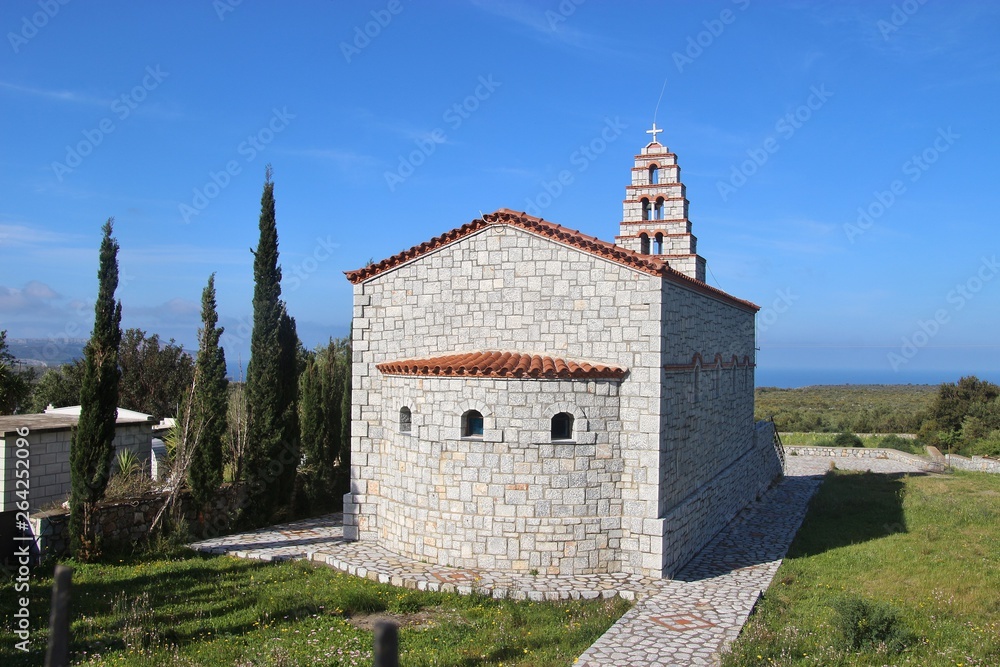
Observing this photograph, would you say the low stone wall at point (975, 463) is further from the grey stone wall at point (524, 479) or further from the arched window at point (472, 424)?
the arched window at point (472, 424)

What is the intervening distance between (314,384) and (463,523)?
292 inches

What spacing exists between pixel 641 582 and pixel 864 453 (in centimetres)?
2346

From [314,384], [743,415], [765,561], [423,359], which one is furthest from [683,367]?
[314,384]

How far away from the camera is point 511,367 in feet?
36.5

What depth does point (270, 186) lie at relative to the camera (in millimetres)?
15805

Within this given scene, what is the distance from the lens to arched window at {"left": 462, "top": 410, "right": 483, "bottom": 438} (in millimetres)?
11461

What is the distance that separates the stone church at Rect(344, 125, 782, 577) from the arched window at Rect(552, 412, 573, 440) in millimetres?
23

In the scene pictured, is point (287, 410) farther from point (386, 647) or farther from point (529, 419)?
point (386, 647)

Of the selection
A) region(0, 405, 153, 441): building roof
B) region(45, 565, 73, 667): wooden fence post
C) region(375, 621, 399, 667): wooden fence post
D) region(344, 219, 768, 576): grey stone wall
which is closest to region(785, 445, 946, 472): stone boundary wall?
region(344, 219, 768, 576): grey stone wall

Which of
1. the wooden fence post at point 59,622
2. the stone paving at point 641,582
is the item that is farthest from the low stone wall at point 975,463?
the wooden fence post at point 59,622

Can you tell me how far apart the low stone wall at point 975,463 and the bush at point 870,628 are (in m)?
22.2

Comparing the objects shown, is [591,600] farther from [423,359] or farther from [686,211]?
[686,211]

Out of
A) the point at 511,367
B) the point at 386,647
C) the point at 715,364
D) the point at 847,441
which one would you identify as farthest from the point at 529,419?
the point at 847,441

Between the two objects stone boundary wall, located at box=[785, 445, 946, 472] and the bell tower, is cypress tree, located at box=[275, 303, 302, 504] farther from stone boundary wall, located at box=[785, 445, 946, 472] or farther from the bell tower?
stone boundary wall, located at box=[785, 445, 946, 472]
